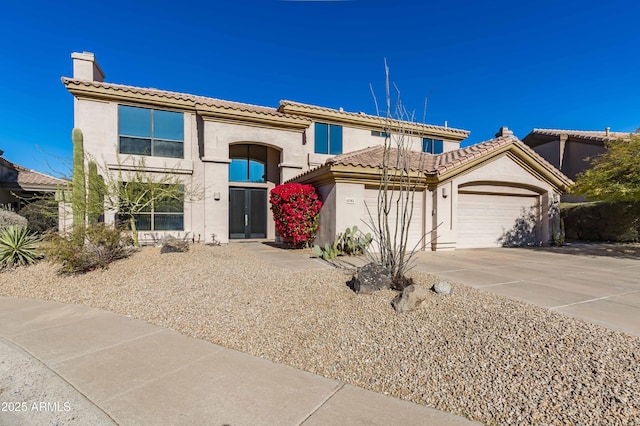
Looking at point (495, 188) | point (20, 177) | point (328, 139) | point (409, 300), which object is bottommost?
point (409, 300)

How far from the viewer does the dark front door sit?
14.5 m

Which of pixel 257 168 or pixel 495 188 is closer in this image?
pixel 495 188

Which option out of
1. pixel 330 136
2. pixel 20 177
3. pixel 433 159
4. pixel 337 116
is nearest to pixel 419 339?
pixel 433 159

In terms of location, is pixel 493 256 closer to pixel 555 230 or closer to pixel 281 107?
pixel 555 230

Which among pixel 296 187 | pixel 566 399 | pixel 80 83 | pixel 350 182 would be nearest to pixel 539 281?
pixel 566 399

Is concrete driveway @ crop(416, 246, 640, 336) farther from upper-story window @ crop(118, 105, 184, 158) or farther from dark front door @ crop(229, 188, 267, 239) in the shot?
upper-story window @ crop(118, 105, 184, 158)

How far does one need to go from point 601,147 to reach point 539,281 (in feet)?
65.5

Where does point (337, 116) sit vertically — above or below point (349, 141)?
above

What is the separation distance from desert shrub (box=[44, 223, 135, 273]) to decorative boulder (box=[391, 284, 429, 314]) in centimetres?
717

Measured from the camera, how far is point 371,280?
17.5 ft

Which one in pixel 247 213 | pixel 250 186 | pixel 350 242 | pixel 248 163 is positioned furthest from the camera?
pixel 248 163

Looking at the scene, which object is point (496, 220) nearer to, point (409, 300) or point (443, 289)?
point (443, 289)

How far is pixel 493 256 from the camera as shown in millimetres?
10031

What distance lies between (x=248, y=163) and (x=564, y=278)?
13.1 metres
